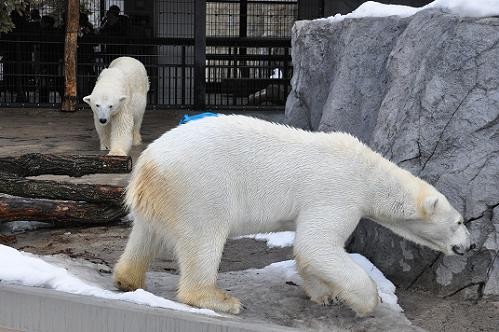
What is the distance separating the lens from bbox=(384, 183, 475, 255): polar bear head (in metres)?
4.41

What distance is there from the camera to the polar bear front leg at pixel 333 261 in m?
4.19

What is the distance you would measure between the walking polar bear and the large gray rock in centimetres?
33

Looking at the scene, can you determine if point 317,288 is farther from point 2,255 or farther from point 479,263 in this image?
point 2,255

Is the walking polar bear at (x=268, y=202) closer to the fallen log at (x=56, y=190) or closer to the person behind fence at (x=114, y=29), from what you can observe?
the fallen log at (x=56, y=190)

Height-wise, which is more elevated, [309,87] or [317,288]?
[309,87]

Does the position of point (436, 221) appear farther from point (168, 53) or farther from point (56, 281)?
point (168, 53)

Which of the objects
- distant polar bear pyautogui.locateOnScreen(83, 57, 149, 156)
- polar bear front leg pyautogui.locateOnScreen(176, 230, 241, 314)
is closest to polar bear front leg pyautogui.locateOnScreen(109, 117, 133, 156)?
distant polar bear pyautogui.locateOnScreen(83, 57, 149, 156)

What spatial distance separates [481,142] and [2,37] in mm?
10646

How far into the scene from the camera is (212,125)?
434 centimetres

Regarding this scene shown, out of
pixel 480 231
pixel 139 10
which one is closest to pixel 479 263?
pixel 480 231

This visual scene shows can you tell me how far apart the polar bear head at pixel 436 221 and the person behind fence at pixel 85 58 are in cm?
1002

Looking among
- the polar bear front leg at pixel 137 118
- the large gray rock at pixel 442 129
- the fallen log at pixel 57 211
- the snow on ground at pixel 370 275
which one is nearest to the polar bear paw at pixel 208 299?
the snow on ground at pixel 370 275

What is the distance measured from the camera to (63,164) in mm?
6324

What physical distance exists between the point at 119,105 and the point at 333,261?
5.46 m
